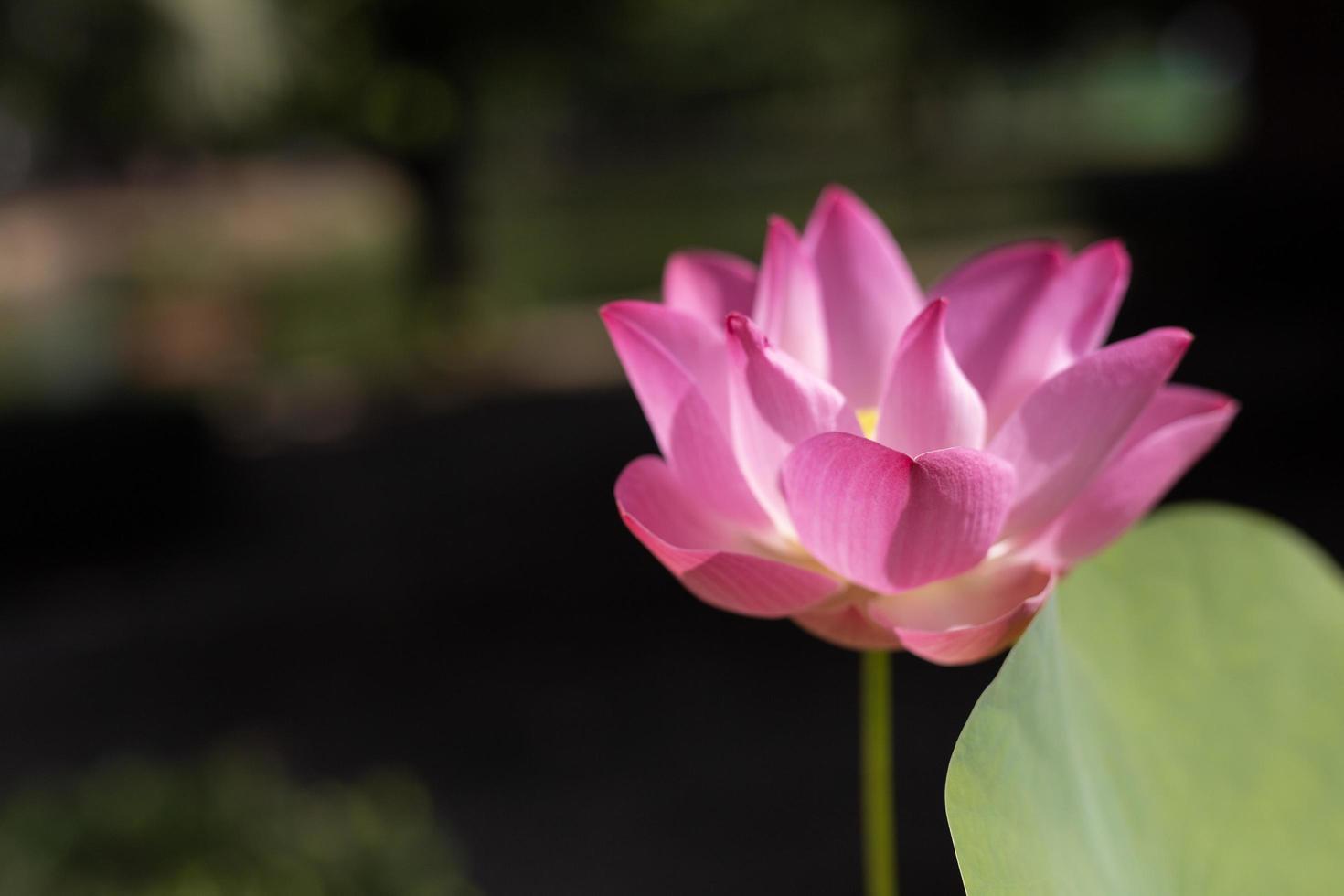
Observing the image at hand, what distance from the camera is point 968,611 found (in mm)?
407

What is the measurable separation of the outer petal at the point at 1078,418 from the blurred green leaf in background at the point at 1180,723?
0.11 feet

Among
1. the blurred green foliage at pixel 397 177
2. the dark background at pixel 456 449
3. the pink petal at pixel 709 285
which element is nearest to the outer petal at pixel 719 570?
the pink petal at pixel 709 285

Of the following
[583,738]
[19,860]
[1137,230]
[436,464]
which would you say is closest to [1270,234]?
[1137,230]

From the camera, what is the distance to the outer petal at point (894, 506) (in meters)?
0.37

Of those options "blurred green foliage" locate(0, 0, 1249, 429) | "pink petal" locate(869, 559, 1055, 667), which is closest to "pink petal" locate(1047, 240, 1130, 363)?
"pink petal" locate(869, 559, 1055, 667)

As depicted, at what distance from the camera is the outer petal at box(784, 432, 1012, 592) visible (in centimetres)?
37

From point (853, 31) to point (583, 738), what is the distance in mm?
15535

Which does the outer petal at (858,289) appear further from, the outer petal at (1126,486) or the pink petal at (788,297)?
the outer petal at (1126,486)

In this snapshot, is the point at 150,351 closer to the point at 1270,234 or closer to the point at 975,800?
the point at 1270,234

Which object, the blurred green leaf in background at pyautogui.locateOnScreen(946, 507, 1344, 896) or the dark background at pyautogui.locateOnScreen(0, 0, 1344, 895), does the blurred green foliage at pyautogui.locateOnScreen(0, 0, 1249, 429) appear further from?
the blurred green leaf in background at pyautogui.locateOnScreen(946, 507, 1344, 896)

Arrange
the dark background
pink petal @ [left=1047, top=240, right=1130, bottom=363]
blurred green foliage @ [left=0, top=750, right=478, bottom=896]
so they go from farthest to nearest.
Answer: the dark background < blurred green foliage @ [left=0, top=750, right=478, bottom=896] < pink petal @ [left=1047, top=240, right=1130, bottom=363]

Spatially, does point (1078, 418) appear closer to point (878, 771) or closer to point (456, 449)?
point (878, 771)

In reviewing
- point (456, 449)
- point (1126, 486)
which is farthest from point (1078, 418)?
point (456, 449)

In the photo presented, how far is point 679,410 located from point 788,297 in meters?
0.10
